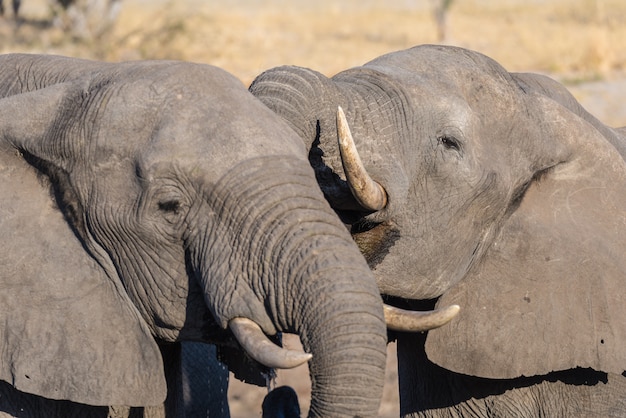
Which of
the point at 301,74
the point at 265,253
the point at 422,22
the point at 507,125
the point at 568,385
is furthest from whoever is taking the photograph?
the point at 422,22

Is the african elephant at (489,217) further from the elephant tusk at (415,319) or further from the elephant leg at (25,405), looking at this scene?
the elephant leg at (25,405)

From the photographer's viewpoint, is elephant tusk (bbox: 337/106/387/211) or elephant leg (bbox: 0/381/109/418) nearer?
elephant tusk (bbox: 337/106/387/211)

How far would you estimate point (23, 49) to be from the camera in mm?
13805

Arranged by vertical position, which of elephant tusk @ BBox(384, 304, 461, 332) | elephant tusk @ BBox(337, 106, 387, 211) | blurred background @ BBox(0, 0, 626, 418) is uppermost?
blurred background @ BBox(0, 0, 626, 418)

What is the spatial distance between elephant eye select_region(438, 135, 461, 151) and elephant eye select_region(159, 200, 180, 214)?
3.11ft

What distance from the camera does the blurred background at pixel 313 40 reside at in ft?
38.4

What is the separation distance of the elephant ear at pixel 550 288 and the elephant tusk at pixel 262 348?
3.60 feet

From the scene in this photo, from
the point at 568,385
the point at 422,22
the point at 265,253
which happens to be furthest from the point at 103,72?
the point at 422,22

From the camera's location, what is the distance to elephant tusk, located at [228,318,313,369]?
2.72 meters

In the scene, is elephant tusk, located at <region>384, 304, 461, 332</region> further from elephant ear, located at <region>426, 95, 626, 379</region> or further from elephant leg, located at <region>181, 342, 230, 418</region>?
elephant leg, located at <region>181, 342, 230, 418</region>

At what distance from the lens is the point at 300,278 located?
9.30ft

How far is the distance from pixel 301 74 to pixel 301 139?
333 millimetres

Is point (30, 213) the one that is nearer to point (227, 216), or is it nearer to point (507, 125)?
point (227, 216)

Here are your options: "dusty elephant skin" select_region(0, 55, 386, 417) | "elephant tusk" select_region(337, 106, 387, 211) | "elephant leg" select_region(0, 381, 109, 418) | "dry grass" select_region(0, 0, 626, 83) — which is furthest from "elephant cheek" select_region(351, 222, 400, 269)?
"dry grass" select_region(0, 0, 626, 83)
